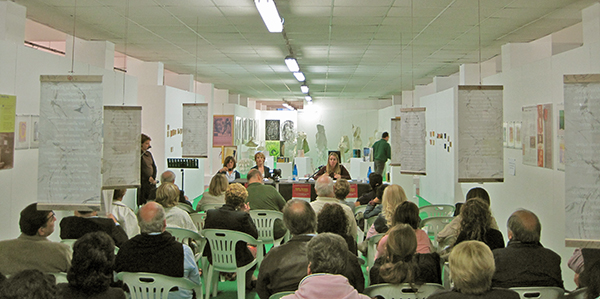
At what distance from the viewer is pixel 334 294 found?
2.01 metres

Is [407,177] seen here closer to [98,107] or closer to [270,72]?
[270,72]

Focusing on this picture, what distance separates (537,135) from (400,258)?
13.2 ft

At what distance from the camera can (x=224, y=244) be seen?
3842 millimetres

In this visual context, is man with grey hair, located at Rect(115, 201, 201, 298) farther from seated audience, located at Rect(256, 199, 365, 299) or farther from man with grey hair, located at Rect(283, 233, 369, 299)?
man with grey hair, located at Rect(283, 233, 369, 299)

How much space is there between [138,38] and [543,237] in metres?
6.89

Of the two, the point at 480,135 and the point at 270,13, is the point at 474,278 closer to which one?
the point at 480,135

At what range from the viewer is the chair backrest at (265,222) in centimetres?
473

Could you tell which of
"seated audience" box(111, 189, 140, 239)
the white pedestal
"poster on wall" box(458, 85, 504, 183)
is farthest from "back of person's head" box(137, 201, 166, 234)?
the white pedestal

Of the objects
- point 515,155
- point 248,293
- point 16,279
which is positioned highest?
point 515,155

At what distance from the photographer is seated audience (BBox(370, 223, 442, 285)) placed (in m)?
2.55

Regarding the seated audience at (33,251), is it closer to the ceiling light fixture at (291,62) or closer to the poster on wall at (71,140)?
the poster on wall at (71,140)

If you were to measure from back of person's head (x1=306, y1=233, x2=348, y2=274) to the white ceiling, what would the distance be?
3.97m

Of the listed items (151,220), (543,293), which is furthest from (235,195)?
(543,293)

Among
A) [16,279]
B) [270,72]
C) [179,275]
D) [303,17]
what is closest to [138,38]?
[303,17]
